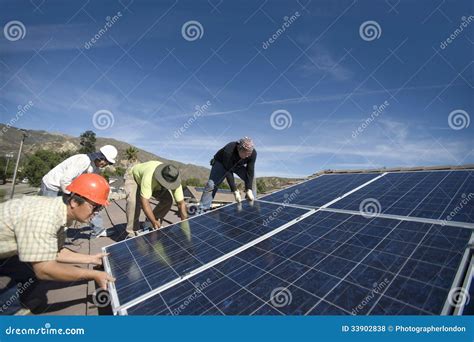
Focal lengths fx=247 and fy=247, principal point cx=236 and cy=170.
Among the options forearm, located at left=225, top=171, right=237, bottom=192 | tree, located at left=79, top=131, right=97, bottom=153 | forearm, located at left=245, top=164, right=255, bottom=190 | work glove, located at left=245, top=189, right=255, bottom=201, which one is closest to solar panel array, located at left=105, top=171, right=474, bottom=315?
work glove, located at left=245, top=189, right=255, bottom=201

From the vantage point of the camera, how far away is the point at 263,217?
4.99 m

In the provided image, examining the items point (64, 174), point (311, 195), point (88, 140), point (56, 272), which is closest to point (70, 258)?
point (56, 272)

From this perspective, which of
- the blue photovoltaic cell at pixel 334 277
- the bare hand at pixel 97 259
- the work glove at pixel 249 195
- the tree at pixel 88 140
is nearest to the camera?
the blue photovoltaic cell at pixel 334 277

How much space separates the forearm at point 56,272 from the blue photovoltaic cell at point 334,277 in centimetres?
103

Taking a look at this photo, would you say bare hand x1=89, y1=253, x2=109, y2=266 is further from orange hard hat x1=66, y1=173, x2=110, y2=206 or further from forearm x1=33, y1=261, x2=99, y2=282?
orange hard hat x1=66, y1=173, x2=110, y2=206

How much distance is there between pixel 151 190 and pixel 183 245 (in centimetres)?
208

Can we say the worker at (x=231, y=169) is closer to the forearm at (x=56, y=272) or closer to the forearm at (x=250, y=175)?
the forearm at (x=250, y=175)

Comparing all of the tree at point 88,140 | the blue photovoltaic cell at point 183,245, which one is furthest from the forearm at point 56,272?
the tree at point 88,140

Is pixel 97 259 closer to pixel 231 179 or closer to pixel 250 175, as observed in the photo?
pixel 231 179

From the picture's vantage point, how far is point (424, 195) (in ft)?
16.5

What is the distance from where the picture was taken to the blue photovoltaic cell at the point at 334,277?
2.25 meters

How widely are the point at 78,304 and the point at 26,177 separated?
91951 millimetres
